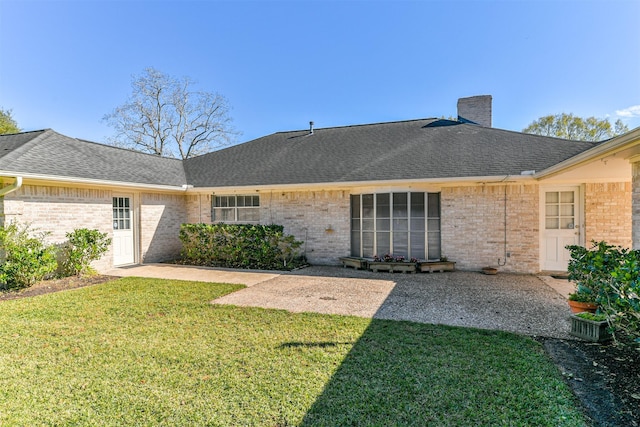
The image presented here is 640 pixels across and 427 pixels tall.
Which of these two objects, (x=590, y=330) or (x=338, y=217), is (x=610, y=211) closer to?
(x=590, y=330)

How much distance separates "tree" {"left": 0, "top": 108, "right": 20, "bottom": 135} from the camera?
2320 centimetres

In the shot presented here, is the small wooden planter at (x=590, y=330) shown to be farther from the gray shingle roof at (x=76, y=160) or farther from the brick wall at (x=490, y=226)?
the gray shingle roof at (x=76, y=160)

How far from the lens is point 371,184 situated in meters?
9.64

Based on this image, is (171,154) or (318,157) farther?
(171,154)

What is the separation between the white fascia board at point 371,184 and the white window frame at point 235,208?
31cm

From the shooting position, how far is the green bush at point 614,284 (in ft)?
10.5

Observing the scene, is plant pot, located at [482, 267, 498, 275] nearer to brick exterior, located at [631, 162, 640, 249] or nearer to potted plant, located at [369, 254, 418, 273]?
potted plant, located at [369, 254, 418, 273]

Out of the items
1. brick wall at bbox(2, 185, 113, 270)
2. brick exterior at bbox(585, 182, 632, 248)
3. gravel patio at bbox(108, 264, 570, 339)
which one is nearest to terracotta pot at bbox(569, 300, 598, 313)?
gravel patio at bbox(108, 264, 570, 339)

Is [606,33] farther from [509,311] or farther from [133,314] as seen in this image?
[133,314]

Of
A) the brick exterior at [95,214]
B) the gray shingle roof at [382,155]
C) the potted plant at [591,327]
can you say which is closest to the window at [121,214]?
the brick exterior at [95,214]

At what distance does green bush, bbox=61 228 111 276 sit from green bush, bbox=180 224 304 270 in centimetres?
293

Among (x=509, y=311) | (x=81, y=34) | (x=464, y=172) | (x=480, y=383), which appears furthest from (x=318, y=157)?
(x=81, y=34)

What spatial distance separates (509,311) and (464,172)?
459cm

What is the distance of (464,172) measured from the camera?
898cm
